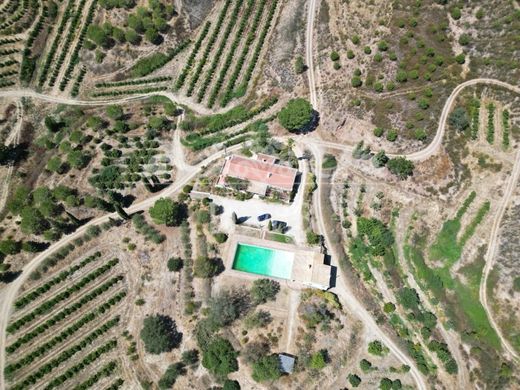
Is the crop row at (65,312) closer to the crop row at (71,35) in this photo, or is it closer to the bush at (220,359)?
the bush at (220,359)

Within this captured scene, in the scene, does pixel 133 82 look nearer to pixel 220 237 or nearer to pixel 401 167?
pixel 220 237

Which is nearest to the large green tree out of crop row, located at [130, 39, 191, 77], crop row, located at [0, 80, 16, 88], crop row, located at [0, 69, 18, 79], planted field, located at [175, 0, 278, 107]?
planted field, located at [175, 0, 278, 107]

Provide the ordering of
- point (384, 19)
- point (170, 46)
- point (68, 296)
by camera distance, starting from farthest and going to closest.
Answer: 1. point (170, 46)
2. point (384, 19)
3. point (68, 296)

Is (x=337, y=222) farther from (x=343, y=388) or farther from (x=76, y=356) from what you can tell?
(x=76, y=356)

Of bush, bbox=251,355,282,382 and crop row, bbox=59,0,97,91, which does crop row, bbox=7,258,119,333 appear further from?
crop row, bbox=59,0,97,91

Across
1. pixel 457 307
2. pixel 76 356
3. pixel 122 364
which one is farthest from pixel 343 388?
pixel 76 356

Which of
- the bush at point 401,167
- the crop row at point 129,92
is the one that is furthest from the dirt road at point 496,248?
the crop row at point 129,92
